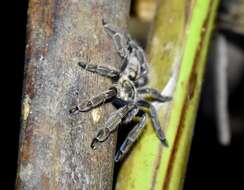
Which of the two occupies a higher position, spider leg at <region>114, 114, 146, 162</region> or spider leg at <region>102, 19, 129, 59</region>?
spider leg at <region>102, 19, 129, 59</region>

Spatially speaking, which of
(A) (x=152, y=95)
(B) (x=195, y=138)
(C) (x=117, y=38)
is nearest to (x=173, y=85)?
(A) (x=152, y=95)

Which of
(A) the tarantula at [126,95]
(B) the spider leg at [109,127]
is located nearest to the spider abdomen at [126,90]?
(A) the tarantula at [126,95]

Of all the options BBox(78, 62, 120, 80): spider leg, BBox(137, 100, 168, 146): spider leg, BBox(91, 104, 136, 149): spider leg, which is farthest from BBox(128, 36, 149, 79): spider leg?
BBox(78, 62, 120, 80): spider leg

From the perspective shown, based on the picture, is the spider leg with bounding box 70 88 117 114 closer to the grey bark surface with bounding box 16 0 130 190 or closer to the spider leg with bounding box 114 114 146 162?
the grey bark surface with bounding box 16 0 130 190

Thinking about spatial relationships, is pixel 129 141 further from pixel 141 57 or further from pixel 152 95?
pixel 141 57

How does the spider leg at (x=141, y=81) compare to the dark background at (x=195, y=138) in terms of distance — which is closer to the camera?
the spider leg at (x=141, y=81)

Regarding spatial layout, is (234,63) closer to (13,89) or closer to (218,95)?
(218,95)

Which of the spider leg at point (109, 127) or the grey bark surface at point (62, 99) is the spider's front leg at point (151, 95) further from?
the grey bark surface at point (62, 99)
